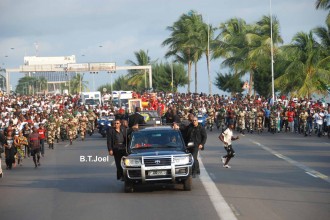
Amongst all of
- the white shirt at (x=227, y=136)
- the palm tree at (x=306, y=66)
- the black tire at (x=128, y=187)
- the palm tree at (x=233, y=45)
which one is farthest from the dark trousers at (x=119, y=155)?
the palm tree at (x=233, y=45)

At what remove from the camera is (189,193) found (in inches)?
707

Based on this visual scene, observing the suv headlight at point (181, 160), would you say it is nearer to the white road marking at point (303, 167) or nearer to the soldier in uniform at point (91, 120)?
the white road marking at point (303, 167)

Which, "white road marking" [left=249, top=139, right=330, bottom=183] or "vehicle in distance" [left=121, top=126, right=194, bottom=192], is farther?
"white road marking" [left=249, top=139, right=330, bottom=183]

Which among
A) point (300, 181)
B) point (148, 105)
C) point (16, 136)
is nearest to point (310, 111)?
point (148, 105)

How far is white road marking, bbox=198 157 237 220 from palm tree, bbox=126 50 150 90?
97.8m

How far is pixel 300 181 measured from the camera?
20.2m

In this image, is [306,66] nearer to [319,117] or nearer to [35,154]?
[319,117]

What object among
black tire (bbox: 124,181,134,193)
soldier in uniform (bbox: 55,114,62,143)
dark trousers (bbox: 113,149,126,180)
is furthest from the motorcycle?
black tire (bbox: 124,181,134,193)

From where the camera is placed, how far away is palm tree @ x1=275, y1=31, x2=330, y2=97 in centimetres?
6109

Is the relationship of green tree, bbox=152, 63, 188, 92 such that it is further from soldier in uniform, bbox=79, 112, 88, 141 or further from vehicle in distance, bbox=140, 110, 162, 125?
vehicle in distance, bbox=140, 110, 162, 125

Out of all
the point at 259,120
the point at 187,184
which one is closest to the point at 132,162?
the point at 187,184

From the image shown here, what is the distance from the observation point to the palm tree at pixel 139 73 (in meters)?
123

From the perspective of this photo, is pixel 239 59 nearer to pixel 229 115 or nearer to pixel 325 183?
pixel 229 115

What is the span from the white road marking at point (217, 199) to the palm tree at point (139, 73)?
97782mm
